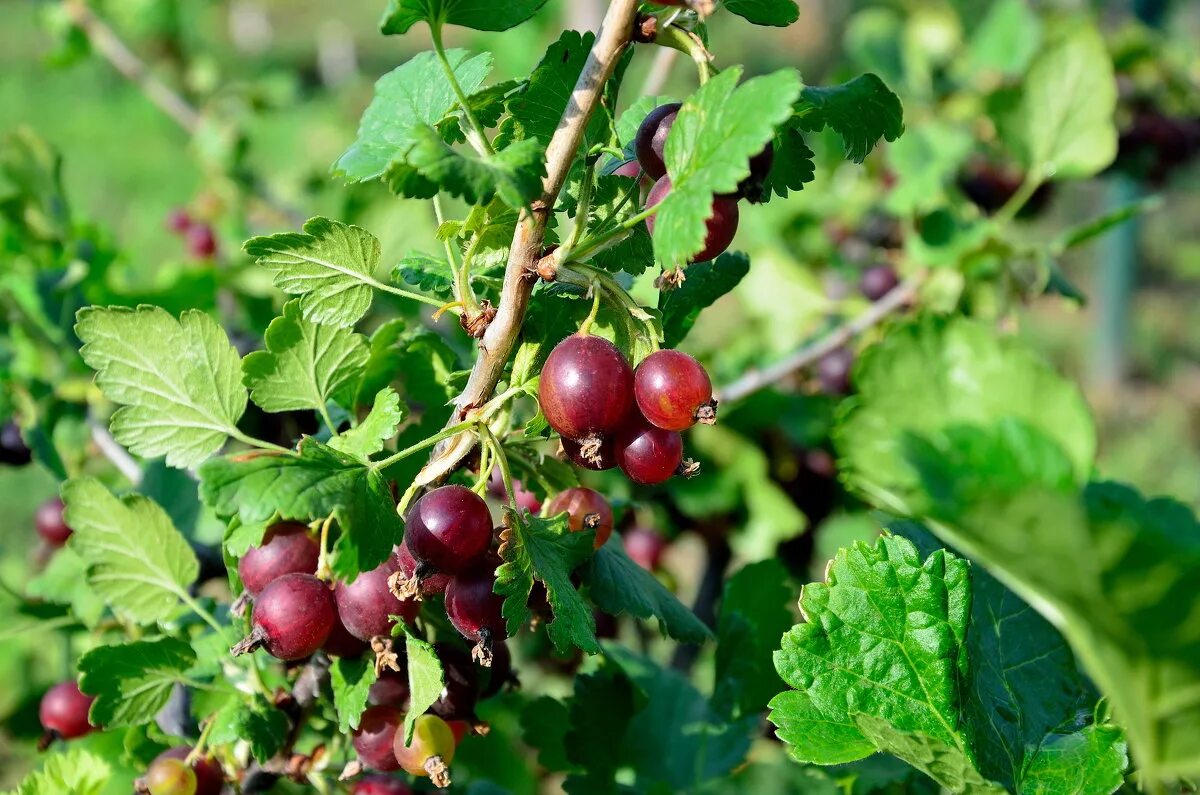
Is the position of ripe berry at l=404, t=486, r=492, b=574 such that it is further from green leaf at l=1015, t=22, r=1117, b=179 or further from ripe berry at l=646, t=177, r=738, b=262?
green leaf at l=1015, t=22, r=1117, b=179

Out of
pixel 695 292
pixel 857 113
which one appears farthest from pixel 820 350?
pixel 857 113

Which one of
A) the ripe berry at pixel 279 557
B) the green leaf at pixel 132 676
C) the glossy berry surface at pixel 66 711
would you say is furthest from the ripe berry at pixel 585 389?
the glossy berry surface at pixel 66 711

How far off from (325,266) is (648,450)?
25cm

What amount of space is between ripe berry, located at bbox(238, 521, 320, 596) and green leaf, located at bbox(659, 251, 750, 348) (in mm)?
284

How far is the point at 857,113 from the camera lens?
655 mm

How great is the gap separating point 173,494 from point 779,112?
2.39 feet

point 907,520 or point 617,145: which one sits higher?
point 617,145

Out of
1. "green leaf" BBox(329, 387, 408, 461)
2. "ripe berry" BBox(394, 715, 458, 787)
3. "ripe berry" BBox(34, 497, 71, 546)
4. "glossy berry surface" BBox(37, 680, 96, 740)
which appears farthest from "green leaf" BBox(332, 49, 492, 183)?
"ripe berry" BBox(34, 497, 71, 546)

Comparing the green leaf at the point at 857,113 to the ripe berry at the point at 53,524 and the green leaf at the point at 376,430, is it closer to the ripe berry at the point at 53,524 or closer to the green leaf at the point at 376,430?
the green leaf at the point at 376,430

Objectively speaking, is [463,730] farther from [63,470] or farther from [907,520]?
[63,470]

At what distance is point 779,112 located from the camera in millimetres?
534

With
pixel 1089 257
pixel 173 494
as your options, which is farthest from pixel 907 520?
pixel 1089 257

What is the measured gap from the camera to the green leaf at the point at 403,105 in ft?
2.28

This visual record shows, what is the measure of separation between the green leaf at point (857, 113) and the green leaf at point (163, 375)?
413 millimetres
